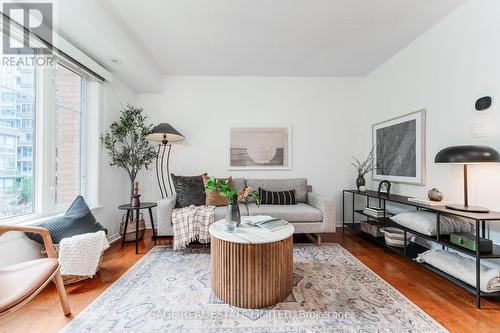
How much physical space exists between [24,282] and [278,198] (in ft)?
8.56

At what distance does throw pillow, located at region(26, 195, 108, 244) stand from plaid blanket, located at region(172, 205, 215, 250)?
0.80 meters

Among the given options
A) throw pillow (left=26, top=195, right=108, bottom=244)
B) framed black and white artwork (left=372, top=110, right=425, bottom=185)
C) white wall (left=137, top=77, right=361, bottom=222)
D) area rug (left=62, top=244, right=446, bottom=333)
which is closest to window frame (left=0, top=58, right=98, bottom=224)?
throw pillow (left=26, top=195, right=108, bottom=244)

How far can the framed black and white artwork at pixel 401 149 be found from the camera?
8.61ft

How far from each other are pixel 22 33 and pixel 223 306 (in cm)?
279

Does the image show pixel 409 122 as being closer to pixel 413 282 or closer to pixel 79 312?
pixel 413 282

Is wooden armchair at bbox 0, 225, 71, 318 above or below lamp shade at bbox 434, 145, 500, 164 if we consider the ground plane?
below

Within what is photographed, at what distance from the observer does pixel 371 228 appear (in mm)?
2893

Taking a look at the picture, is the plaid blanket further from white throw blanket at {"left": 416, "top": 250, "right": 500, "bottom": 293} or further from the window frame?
white throw blanket at {"left": 416, "top": 250, "right": 500, "bottom": 293}

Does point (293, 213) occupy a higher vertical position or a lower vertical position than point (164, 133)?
lower

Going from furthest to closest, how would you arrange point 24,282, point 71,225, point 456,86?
point 456,86
point 71,225
point 24,282

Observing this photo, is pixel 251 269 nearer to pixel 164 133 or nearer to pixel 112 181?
pixel 164 133

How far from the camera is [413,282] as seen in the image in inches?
78.3

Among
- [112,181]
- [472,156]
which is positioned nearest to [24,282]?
[112,181]

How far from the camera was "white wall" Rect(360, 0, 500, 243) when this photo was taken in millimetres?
1893
